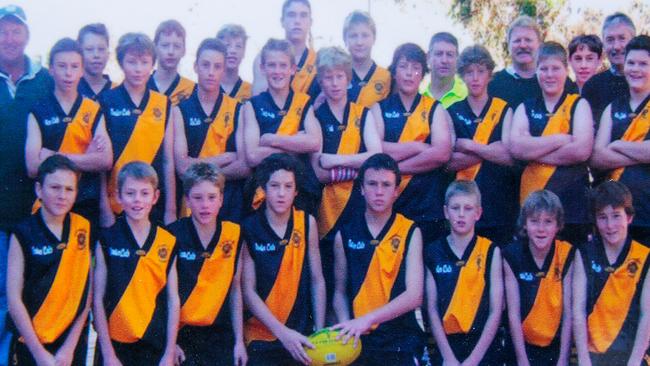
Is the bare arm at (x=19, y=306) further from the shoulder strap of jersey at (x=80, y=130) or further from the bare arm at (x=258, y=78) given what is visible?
the bare arm at (x=258, y=78)

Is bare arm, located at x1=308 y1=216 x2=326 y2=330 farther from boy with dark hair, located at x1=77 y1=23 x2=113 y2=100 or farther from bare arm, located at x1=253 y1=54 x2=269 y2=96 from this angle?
boy with dark hair, located at x1=77 y1=23 x2=113 y2=100

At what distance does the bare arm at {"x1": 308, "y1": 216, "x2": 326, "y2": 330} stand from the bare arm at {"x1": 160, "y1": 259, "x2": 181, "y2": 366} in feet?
3.21

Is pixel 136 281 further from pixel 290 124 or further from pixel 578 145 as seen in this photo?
pixel 578 145

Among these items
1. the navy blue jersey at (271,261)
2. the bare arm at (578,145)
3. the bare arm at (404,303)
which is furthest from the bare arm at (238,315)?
the bare arm at (578,145)

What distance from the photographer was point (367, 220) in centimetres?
592

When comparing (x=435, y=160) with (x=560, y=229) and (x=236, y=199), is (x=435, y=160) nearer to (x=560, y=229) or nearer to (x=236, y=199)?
(x=560, y=229)

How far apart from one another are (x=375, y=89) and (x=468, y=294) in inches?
78.3

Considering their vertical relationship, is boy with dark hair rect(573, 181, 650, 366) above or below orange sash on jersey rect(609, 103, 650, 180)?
below

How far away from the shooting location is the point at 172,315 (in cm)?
546

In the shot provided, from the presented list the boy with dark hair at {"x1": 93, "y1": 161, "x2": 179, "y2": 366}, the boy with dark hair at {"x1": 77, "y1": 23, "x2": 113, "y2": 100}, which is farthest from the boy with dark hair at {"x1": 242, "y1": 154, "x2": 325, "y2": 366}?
the boy with dark hair at {"x1": 77, "y1": 23, "x2": 113, "y2": 100}

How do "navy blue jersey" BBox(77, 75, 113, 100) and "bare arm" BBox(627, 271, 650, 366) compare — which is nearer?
"bare arm" BBox(627, 271, 650, 366)

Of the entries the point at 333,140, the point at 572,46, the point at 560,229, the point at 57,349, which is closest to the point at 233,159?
the point at 333,140

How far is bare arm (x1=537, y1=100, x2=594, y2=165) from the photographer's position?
593 centimetres

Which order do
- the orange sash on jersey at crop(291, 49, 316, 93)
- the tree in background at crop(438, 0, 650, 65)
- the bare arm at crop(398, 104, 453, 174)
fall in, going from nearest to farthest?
the bare arm at crop(398, 104, 453, 174)
the orange sash on jersey at crop(291, 49, 316, 93)
the tree in background at crop(438, 0, 650, 65)
